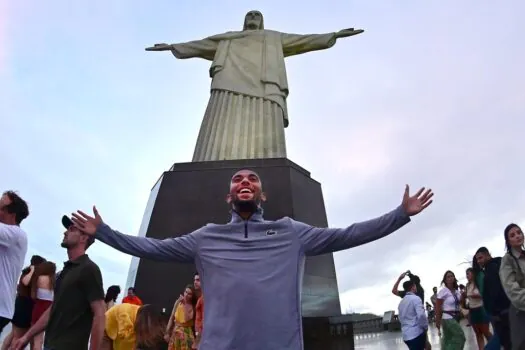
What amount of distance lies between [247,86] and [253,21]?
1.97 meters

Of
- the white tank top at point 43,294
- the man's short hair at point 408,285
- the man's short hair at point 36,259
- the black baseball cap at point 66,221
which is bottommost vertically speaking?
the black baseball cap at point 66,221

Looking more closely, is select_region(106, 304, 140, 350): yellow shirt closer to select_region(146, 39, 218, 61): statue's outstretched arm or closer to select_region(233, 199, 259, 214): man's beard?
select_region(233, 199, 259, 214): man's beard

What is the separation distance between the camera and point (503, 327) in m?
4.99

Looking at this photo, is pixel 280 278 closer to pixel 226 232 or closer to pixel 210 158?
pixel 226 232

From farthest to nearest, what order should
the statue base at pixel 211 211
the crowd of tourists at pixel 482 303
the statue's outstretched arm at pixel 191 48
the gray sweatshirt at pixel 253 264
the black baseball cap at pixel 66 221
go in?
1. the statue's outstretched arm at pixel 191 48
2. the statue base at pixel 211 211
3. the crowd of tourists at pixel 482 303
4. the black baseball cap at pixel 66 221
5. the gray sweatshirt at pixel 253 264

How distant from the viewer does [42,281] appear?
5445mm

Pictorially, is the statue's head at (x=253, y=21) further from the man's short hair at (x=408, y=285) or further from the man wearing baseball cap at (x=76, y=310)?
the man wearing baseball cap at (x=76, y=310)

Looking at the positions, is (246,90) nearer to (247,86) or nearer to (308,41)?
(247,86)

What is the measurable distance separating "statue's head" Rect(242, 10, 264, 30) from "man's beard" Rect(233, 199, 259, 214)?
8.87 metres

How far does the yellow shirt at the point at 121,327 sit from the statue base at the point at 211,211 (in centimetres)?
239

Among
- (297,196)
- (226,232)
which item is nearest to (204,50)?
(297,196)

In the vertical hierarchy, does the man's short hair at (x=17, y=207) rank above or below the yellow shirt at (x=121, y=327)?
above

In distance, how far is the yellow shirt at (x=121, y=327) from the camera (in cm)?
450

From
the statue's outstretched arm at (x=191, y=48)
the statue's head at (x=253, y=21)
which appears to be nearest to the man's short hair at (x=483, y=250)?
the statue's outstretched arm at (x=191, y=48)
